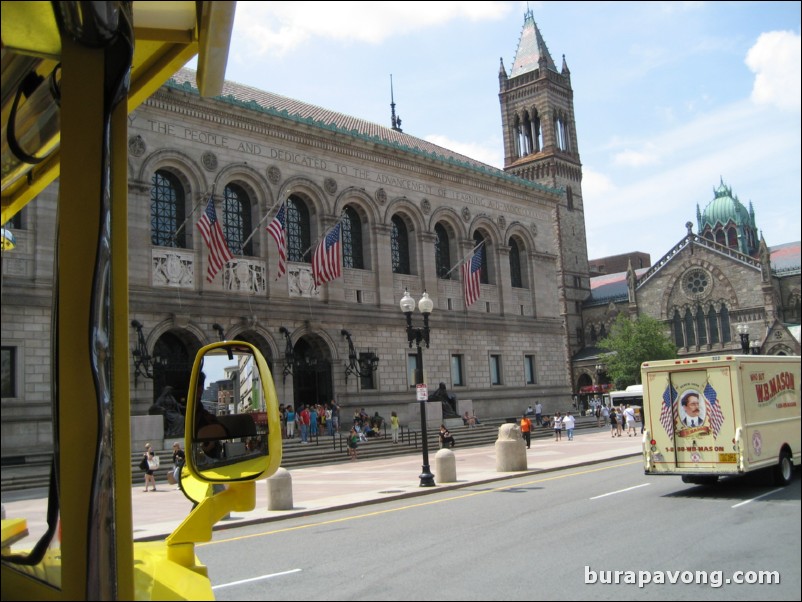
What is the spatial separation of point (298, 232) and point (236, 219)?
331 centimetres

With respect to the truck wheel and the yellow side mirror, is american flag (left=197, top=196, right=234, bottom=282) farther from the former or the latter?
the yellow side mirror

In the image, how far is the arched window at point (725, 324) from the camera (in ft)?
237

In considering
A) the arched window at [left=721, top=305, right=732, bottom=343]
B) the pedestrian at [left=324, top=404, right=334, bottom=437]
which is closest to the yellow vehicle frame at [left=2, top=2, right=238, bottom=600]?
the pedestrian at [left=324, top=404, right=334, bottom=437]

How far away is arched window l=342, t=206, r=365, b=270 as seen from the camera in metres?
36.9

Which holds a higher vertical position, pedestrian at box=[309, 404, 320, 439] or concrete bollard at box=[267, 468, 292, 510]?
pedestrian at box=[309, 404, 320, 439]

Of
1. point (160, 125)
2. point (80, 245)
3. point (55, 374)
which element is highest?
point (160, 125)

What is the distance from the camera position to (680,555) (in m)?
6.71

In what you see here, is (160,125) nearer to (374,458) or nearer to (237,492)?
(374,458)

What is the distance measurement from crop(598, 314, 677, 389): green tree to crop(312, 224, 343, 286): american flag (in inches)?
1789

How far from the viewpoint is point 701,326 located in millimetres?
74062

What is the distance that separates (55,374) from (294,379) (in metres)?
32.7

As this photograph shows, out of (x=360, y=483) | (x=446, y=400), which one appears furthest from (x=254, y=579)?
(x=446, y=400)

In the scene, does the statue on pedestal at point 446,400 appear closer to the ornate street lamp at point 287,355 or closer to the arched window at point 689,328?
the ornate street lamp at point 287,355

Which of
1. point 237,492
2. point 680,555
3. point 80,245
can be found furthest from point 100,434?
point 680,555
